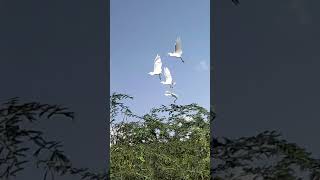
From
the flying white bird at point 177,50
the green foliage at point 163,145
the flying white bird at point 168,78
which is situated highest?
the flying white bird at point 177,50

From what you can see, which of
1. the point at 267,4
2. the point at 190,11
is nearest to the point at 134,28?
the point at 190,11

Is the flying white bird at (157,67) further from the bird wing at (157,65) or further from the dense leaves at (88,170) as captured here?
the dense leaves at (88,170)

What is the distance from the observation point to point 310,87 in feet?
5.99

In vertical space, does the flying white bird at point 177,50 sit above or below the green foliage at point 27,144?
above

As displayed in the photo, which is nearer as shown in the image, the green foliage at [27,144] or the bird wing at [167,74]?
the green foliage at [27,144]

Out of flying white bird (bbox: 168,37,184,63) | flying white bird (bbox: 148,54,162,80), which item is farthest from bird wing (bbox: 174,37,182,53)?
flying white bird (bbox: 148,54,162,80)

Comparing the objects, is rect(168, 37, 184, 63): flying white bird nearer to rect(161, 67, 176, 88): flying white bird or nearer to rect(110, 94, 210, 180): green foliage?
rect(161, 67, 176, 88): flying white bird

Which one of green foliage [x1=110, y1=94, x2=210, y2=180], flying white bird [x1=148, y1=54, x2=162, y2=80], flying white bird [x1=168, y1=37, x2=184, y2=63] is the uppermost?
flying white bird [x1=168, y1=37, x2=184, y2=63]

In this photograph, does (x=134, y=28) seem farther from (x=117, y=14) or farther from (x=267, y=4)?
(x=267, y=4)

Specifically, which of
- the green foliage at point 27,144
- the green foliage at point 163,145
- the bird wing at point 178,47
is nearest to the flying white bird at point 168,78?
the bird wing at point 178,47

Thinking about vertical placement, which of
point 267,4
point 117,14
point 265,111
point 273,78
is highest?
point 117,14

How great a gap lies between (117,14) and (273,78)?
4.39 feet

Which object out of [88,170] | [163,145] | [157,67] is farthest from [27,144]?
[163,145]

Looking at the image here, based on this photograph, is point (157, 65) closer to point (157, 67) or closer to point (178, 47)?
point (157, 67)
